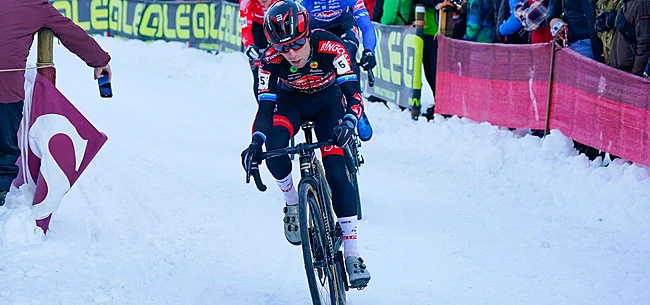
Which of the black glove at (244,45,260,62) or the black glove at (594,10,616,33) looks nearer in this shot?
the black glove at (244,45,260,62)

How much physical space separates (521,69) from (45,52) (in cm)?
540

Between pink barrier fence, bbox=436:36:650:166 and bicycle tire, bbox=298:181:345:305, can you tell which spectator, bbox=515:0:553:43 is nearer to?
pink barrier fence, bbox=436:36:650:166

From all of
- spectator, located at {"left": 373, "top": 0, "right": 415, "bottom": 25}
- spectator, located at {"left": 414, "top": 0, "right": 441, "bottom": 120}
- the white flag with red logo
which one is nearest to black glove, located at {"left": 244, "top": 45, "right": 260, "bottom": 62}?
the white flag with red logo

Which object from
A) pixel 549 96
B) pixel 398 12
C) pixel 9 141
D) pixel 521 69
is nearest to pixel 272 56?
pixel 9 141

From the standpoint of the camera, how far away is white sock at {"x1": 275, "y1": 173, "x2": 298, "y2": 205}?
5.24 m

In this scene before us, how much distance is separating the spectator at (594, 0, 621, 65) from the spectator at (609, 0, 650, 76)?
4.4 inches

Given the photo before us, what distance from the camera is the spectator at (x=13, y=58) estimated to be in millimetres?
5648

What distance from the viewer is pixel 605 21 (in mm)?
8039

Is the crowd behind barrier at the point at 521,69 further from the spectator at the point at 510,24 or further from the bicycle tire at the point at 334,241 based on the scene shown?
the bicycle tire at the point at 334,241

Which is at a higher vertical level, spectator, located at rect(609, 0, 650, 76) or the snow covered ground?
spectator, located at rect(609, 0, 650, 76)

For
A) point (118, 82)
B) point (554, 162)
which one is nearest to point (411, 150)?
point (554, 162)

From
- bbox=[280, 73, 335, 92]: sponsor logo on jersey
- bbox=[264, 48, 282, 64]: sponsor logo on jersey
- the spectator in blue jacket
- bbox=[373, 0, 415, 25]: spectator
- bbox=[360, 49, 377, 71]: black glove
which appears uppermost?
bbox=[264, 48, 282, 64]: sponsor logo on jersey

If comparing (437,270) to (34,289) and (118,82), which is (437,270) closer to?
(34,289)

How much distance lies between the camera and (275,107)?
524cm
